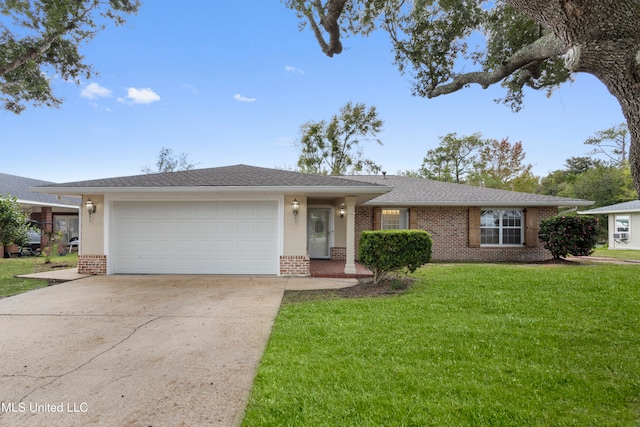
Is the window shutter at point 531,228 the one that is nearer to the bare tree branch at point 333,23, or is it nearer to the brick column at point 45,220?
the bare tree branch at point 333,23

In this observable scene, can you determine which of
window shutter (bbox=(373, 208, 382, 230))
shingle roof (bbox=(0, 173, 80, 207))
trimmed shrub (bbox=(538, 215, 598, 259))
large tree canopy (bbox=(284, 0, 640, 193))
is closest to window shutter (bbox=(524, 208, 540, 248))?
trimmed shrub (bbox=(538, 215, 598, 259))

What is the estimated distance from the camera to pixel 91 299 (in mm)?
6043

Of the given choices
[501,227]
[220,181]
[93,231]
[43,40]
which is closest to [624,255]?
[501,227]

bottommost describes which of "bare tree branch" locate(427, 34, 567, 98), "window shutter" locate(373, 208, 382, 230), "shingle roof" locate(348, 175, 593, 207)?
"window shutter" locate(373, 208, 382, 230)

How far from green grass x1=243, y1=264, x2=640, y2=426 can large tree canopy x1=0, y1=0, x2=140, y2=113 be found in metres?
12.2

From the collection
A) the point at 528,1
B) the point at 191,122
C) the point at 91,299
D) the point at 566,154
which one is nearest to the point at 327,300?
the point at 91,299

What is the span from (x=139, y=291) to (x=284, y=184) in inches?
162

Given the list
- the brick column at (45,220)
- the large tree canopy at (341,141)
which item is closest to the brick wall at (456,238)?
the large tree canopy at (341,141)

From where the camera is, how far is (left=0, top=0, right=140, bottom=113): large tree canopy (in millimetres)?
10516

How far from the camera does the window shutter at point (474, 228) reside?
40.8ft

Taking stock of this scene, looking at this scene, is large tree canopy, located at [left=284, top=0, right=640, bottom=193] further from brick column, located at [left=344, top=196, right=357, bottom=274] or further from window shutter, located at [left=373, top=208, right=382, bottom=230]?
window shutter, located at [left=373, top=208, right=382, bottom=230]

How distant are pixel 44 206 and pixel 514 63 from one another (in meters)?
20.1

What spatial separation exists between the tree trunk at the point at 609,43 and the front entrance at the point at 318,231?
10.6 m

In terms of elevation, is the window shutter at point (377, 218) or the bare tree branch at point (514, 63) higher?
the bare tree branch at point (514, 63)
